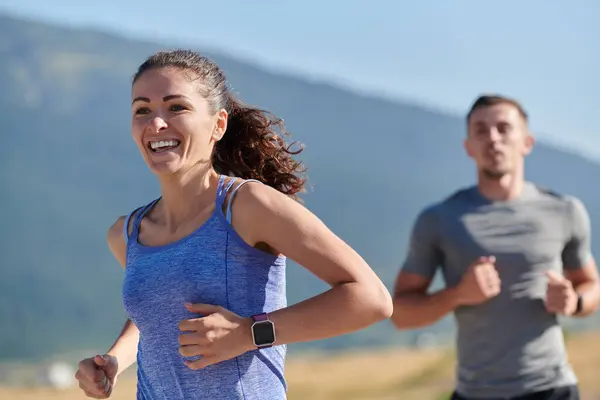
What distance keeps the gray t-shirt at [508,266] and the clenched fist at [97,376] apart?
1.84 meters

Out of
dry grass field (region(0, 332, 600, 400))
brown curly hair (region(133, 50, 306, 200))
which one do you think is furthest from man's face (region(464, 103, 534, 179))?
dry grass field (region(0, 332, 600, 400))

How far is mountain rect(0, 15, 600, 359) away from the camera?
3281 cm

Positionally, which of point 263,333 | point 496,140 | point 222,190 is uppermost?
point 496,140

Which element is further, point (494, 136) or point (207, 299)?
point (494, 136)

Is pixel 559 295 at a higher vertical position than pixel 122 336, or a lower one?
higher

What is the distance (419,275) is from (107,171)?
110 ft

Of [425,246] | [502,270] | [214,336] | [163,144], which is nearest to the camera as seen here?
[214,336]

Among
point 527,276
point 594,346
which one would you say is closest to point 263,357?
point 527,276

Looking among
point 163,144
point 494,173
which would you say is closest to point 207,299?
point 163,144

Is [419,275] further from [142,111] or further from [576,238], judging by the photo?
[142,111]

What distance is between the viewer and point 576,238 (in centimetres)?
438

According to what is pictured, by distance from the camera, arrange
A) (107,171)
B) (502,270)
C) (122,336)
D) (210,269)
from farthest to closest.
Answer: (107,171), (502,270), (122,336), (210,269)

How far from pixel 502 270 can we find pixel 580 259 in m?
0.40

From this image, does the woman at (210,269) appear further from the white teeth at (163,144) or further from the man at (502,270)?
the man at (502,270)
